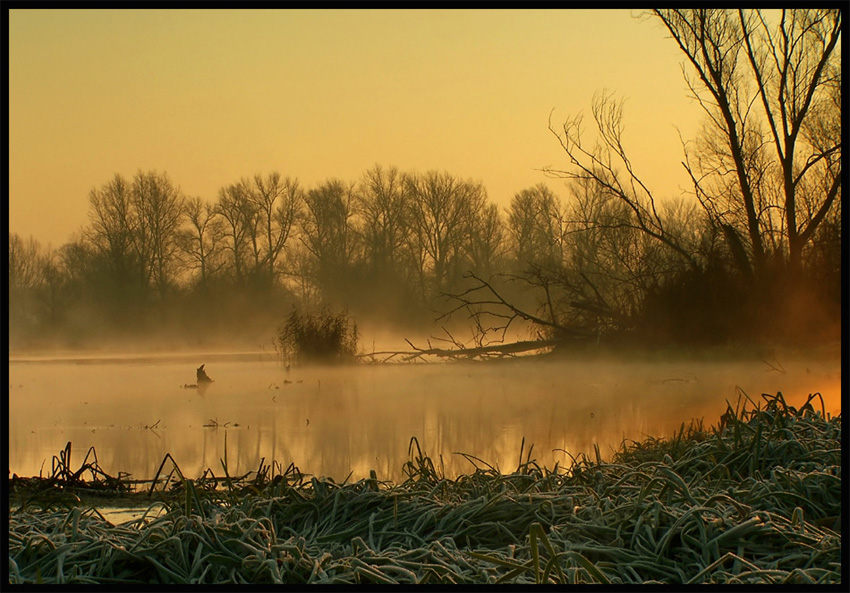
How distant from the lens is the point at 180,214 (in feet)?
71.0

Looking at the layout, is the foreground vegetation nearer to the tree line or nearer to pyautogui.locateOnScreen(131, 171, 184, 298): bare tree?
the tree line

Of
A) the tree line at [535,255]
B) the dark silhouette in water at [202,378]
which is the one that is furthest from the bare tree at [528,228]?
the dark silhouette in water at [202,378]

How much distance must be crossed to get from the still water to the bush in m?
0.48

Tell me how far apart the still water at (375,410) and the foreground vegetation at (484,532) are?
1.11 meters

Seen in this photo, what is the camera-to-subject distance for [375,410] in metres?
8.69

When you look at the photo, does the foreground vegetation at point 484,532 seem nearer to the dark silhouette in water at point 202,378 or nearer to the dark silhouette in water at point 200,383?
the dark silhouette in water at point 200,383

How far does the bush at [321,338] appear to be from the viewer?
46.8 ft

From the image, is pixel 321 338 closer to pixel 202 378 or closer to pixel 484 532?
pixel 202 378

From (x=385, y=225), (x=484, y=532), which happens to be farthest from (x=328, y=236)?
(x=484, y=532)

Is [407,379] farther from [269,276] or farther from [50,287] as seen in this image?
[50,287]

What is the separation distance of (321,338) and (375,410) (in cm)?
578
